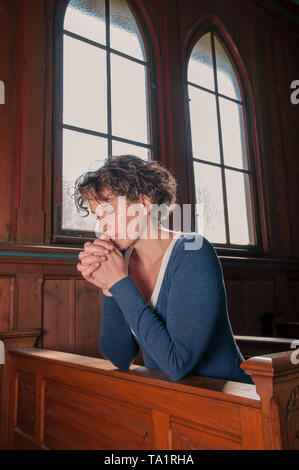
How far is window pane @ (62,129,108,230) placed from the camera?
2.43 meters

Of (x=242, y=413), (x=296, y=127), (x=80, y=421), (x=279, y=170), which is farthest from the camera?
(x=296, y=127)

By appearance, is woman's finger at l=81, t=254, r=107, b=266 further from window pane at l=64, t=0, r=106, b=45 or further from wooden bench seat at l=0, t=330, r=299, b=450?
window pane at l=64, t=0, r=106, b=45

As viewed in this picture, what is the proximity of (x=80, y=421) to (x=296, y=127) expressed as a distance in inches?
156

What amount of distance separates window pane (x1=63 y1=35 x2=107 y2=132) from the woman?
137cm

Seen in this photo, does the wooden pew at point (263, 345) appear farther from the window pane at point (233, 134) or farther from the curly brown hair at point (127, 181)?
Result: the window pane at point (233, 134)

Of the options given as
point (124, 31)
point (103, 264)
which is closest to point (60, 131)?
point (124, 31)

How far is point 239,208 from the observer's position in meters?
3.67

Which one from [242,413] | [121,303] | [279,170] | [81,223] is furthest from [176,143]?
[242,413]

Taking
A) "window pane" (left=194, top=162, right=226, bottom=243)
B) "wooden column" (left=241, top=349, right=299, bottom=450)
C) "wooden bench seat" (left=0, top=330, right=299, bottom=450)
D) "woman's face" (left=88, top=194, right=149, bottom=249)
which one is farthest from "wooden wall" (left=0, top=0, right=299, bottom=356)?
"wooden column" (left=241, top=349, right=299, bottom=450)

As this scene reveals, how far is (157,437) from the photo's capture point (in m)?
1.06

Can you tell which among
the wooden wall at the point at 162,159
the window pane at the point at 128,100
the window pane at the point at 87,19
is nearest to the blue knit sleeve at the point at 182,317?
the wooden wall at the point at 162,159

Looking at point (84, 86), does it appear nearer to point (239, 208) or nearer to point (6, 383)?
point (239, 208)

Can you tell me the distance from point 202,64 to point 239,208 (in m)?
1.38
